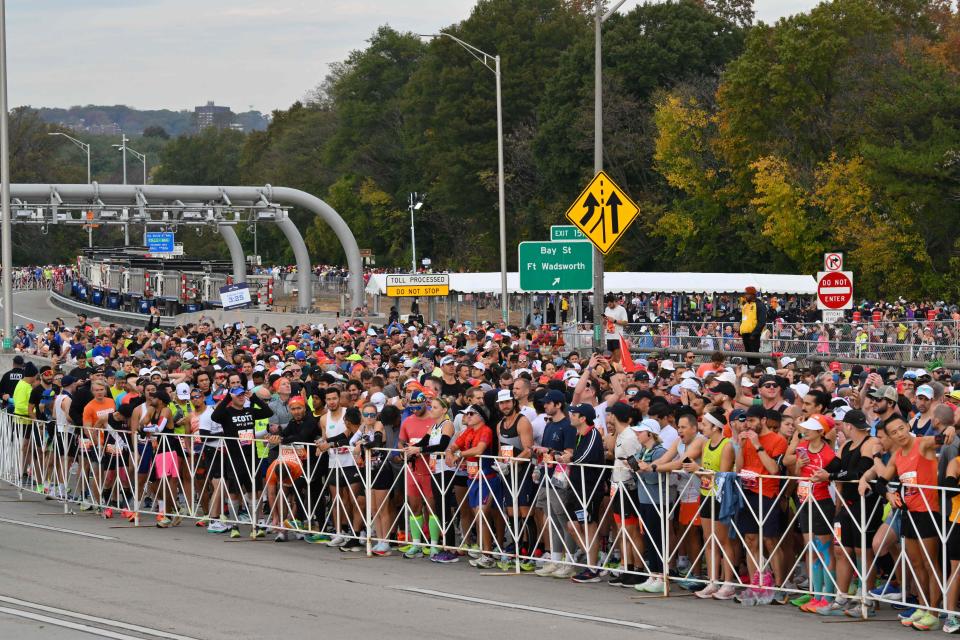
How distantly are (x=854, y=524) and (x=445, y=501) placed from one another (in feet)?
15.2

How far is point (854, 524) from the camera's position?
448 inches

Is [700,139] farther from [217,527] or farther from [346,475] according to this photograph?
[346,475]

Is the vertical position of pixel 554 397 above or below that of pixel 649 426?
above

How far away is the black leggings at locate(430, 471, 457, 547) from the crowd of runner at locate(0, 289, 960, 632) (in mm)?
25

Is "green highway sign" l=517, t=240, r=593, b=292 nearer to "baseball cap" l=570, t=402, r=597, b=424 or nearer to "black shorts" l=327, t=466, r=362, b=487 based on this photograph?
"black shorts" l=327, t=466, r=362, b=487

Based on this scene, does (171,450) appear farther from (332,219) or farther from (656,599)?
(332,219)

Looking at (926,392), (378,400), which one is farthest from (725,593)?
(378,400)

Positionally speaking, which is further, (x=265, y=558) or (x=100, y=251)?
(x=100, y=251)

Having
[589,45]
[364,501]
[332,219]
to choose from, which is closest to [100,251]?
[589,45]

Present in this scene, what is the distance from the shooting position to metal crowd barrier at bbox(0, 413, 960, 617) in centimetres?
1144

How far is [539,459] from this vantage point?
43.9 feet

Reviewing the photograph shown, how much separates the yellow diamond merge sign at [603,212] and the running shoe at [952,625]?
10.0 m

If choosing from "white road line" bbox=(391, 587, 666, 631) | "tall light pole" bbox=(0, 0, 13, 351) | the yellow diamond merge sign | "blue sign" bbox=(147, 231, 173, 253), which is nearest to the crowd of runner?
"white road line" bbox=(391, 587, 666, 631)

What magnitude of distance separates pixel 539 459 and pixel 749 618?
2.74 m
